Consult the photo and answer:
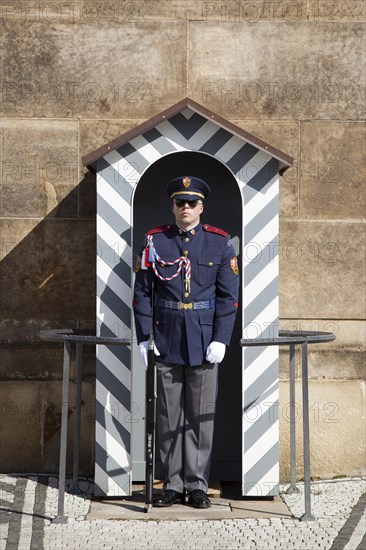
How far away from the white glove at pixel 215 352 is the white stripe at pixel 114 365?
0.54 meters

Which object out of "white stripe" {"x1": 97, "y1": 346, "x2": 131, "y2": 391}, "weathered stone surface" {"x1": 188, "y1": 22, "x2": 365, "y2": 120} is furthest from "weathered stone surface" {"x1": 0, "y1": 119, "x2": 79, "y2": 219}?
"white stripe" {"x1": 97, "y1": 346, "x2": 131, "y2": 391}

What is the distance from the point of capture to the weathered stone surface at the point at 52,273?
7316 mm

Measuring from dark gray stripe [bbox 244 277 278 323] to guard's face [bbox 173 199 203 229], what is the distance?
22.6 inches

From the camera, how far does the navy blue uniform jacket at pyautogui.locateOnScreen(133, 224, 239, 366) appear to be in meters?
6.37

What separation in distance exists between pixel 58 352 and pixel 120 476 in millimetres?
1108

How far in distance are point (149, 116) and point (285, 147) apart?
0.92m

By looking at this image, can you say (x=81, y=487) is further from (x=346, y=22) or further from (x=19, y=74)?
(x=346, y=22)

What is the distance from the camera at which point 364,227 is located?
24.2 ft

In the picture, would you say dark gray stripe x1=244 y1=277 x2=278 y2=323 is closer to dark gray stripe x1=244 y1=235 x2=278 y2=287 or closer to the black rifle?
dark gray stripe x1=244 y1=235 x2=278 y2=287

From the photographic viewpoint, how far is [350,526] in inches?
237

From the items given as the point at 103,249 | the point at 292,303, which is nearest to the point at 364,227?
the point at 292,303

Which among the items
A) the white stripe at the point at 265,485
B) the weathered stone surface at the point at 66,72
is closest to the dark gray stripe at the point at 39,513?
the white stripe at the point at 265,485

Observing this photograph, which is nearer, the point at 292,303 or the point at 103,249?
the point at 103,249

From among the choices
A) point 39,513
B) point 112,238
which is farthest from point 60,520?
point 112,238
